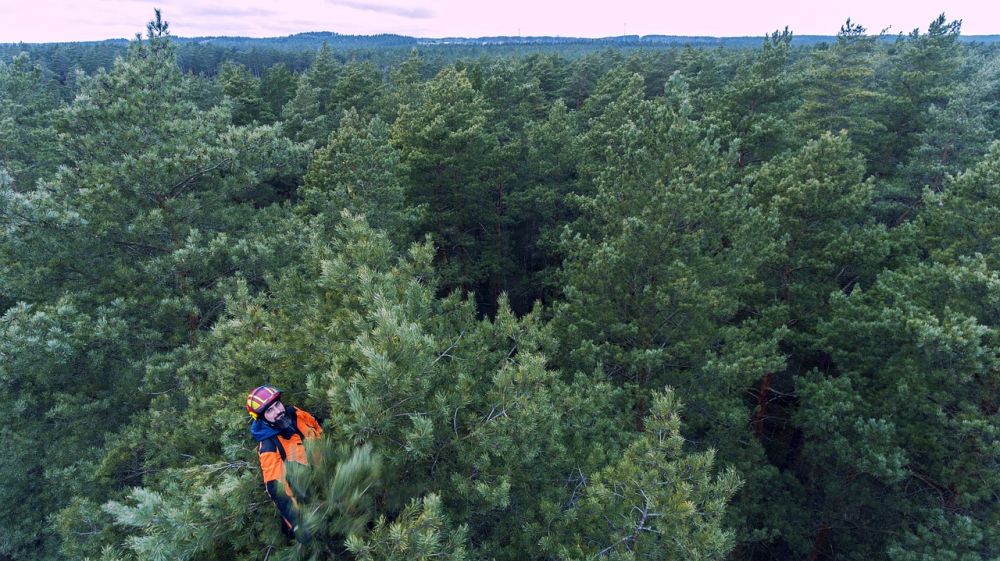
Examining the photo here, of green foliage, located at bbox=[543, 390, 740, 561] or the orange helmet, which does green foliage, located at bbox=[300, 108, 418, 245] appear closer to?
the orange helmet

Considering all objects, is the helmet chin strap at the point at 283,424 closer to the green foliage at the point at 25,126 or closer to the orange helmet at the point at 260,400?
the orange helmet at the point at 260,400

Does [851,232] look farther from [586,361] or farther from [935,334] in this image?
[586,361]

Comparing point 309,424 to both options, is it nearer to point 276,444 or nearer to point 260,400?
point 276,444

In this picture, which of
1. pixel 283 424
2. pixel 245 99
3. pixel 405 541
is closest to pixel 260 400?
pixel 283 424

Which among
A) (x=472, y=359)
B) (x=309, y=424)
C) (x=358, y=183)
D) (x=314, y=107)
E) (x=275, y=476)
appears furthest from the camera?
(x=314, y=107)

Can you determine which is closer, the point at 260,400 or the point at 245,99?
the point at 260,400

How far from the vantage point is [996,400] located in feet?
27.4

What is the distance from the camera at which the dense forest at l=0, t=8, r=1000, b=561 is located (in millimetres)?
4422

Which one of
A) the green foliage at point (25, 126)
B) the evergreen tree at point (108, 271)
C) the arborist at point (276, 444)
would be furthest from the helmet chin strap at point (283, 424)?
the green foliage at point (25, 126)

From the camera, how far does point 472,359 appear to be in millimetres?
5762

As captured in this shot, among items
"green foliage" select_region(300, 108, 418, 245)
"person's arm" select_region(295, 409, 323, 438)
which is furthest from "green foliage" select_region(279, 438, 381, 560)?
"green foliage" select_region(300, 108, 418, 245)

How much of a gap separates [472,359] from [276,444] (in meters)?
2.40

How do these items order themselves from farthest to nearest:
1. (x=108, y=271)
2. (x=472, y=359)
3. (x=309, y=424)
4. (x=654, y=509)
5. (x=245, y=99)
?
(x=245, y=99)
(x=108, y=271)
(x=472, y=359)
(x=654, y=509)
(x=309, y=424)

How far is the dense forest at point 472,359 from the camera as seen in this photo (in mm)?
4422
